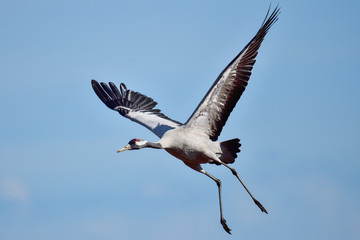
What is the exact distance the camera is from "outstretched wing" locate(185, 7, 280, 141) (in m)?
13.7

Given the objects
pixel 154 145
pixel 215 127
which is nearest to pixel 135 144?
pixel 154 145

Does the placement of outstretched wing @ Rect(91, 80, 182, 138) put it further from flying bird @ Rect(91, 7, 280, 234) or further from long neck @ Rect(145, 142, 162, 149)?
long neck @ Rect(145, 142, 162, 149)

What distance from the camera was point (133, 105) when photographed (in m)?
17.9

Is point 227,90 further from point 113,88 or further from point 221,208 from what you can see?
point 113,88

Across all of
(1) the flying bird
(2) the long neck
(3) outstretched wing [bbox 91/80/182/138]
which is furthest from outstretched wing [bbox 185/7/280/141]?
(3) outstretched wing [bbox 91/80/182/138]

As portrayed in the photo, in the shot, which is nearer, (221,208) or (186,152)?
(186,152)

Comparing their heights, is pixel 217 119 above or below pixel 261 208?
above

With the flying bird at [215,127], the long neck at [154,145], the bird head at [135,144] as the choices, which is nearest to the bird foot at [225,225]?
the flying bird at [215,127]

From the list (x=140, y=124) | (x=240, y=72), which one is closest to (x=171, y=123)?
(x=140, y=124)

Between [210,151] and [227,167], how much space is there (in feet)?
2.46

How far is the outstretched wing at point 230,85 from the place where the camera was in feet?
44.9

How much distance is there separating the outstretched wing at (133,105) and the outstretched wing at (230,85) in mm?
2154

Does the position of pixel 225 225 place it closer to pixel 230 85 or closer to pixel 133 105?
pixel 230 85

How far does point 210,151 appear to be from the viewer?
14367 mm
